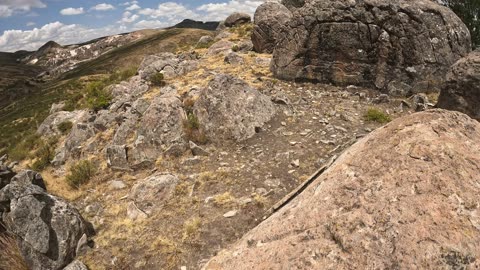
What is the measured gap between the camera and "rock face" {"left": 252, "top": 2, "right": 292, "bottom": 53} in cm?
2761

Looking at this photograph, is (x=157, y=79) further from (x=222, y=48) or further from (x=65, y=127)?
(x=222, y=48)

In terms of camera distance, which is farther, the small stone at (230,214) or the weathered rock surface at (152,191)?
the weathered rock surface at (152,191)

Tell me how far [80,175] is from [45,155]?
5.80 meters

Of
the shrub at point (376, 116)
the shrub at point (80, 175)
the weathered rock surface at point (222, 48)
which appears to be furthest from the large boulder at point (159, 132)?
the weathered rock surface at point (222, 48)

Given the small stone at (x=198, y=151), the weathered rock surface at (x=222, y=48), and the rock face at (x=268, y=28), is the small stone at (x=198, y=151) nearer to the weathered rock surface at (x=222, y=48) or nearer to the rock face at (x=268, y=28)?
the rock face at (x=268, y=28)

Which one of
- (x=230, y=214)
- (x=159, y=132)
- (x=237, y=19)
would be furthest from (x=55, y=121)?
(x=237, y=19)

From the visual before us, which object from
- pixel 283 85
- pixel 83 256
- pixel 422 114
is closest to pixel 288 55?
pixel 283 85

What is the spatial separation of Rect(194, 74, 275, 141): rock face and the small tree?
23.0m

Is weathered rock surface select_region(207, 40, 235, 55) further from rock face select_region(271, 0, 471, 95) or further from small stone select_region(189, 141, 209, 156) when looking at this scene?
small stone select_region(189, 141, 209, 156)

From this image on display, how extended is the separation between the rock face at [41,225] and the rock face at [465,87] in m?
15.8

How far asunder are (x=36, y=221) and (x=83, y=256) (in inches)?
71.8

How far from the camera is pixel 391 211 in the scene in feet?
18.2

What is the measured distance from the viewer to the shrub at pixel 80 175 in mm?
14859

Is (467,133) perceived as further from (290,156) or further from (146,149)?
(146,149)
